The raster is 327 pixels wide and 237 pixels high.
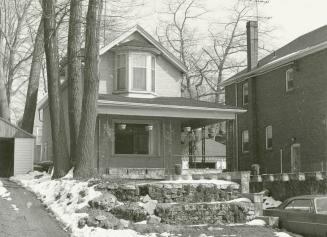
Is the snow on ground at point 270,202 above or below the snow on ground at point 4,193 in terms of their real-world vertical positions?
below

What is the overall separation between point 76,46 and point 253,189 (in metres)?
11.4

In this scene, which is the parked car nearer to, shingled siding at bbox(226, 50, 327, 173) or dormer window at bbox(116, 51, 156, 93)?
shingled siding at bbox(226, 50, 327, 173)

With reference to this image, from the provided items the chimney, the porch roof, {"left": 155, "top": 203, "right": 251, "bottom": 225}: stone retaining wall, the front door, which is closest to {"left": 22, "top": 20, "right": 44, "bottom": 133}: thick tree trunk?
the porch roof

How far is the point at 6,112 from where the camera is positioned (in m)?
33.4

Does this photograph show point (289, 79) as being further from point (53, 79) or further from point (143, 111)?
point (53, 79)

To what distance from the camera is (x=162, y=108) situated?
2531cm

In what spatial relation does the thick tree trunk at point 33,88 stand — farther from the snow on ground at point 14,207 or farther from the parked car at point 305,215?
the parked car at point 305,215

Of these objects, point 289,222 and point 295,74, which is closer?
point 289,222

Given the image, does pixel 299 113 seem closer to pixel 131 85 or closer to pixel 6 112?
pixel 131 85

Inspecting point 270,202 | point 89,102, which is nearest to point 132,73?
point 89,102

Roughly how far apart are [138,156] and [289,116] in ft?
31.2

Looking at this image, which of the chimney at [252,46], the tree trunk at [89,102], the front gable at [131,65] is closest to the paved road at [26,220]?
the tree trunk at [89,102]

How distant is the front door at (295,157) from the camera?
99.1 ft

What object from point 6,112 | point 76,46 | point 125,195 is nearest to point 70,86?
point 76,46
